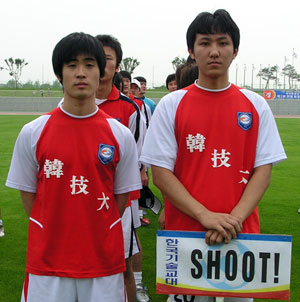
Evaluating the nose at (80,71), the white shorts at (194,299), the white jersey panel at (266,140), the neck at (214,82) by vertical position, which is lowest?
the white shorts at (194,299)

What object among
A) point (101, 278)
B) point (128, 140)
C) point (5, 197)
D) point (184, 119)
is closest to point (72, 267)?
point (101, 278)

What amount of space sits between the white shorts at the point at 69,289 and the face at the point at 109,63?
157cm

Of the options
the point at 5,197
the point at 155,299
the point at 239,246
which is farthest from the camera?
the point at 5,197

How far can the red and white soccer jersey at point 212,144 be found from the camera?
215cm

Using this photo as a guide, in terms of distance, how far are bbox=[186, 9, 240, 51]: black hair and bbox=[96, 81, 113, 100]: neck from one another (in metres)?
1.10

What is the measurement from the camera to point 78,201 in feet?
6.92

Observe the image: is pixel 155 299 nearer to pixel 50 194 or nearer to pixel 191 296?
pixel 191 296

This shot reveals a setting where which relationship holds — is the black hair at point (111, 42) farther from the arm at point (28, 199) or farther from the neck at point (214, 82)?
the arm at point (28, 199)

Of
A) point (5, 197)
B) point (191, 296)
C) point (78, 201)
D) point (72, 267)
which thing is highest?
point (78, 201)

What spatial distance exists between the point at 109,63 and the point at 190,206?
1525 mm

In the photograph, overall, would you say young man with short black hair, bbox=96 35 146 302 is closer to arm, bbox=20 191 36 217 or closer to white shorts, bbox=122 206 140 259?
white shorts, bbox=122 206 140 259

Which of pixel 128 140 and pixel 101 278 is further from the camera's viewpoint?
pixel 128 140

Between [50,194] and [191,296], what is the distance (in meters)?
0.86

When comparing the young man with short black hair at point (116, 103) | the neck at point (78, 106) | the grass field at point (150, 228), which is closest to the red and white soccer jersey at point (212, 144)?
the neck at point (78, 106)
